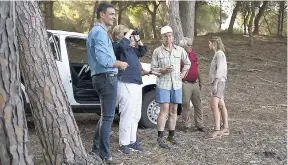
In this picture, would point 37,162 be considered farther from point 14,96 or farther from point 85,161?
point 14,96

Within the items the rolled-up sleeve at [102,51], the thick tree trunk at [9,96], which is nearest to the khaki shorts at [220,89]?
the rolled-up sleeve at [102,51]

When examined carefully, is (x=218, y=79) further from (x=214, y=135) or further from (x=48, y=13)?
(x=48, y=13)

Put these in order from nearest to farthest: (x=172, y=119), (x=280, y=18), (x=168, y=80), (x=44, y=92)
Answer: (x=44, y=92)
(x=168, y=80)
(x=172, y=119)
(x=280, y=18)

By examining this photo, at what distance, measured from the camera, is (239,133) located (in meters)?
6.69

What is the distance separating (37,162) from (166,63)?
7.24 ft

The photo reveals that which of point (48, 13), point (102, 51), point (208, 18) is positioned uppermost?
point (208, 18)

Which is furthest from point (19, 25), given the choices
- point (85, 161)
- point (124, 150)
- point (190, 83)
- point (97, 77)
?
point (190, 83)

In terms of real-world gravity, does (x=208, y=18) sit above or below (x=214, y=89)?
above

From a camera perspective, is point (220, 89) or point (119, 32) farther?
point (220, 89)

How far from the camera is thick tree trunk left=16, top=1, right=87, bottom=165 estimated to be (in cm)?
397

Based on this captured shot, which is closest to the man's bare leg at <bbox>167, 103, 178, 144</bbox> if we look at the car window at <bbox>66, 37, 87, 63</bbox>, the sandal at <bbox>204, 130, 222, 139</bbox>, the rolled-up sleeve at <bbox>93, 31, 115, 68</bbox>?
the sandal at <bbox>204, 130, 222, 139</bbox>

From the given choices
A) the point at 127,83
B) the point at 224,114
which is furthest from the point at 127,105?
the point at 224,114

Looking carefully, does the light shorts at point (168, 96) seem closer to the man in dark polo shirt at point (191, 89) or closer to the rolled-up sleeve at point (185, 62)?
the rolled-up sleeve at point (185, 62)

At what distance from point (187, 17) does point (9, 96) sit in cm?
880
